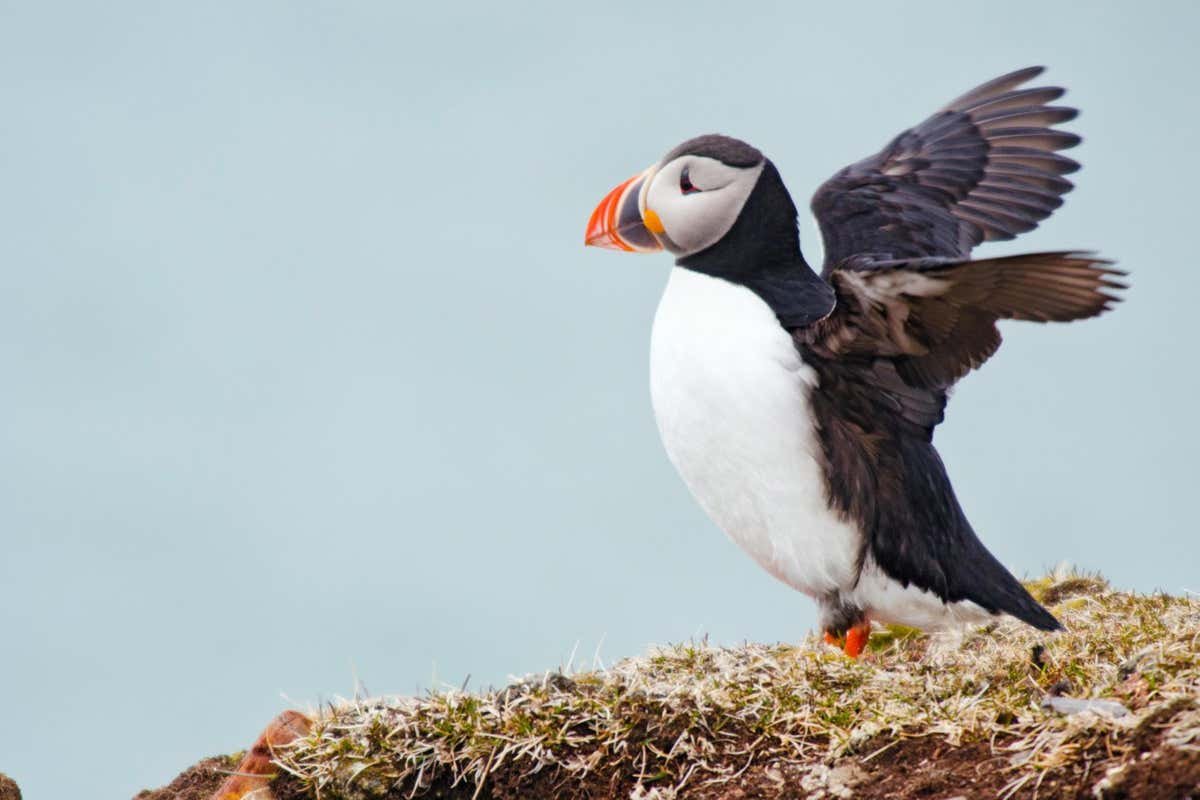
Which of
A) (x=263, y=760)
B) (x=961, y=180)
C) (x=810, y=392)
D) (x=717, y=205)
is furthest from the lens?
(x=961, y=180)

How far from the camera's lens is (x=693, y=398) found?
8.05 m

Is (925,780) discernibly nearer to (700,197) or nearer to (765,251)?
(765,251)

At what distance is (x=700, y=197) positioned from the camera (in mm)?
8461

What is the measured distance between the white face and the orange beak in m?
0.11

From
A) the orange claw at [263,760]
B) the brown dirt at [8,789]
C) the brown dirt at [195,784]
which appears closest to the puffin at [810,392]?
the orange claw at [263,760]

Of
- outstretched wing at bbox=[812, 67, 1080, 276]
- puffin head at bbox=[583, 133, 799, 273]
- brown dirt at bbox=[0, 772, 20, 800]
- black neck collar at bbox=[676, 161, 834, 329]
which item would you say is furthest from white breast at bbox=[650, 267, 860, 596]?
brown dirt at bbox=[0, 772, 20, 800]

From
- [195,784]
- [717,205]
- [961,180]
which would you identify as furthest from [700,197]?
[195,784]

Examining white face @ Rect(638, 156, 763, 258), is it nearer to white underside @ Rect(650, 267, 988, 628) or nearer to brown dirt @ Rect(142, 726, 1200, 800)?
white underside @ Rect(650, 267, 988, 628)

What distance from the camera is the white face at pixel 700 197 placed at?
8461mm

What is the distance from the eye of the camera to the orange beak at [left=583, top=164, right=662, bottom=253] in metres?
8.69

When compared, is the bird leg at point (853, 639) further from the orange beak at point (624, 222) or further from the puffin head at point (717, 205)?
the orange beak at point (624, 222)

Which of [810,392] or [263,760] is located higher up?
[810,392]

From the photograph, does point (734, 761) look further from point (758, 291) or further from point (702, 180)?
point (702, 180)

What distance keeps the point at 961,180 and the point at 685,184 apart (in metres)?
2.75
